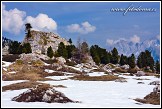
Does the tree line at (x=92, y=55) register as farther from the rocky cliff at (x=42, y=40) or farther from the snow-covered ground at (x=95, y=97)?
the snow-covered ground at (x=95, y=97)

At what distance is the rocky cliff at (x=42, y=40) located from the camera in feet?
496

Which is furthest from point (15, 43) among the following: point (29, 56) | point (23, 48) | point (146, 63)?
point (146, 63)

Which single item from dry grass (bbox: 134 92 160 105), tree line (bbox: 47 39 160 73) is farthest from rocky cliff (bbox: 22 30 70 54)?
dry grass (bbox: 134 92 160 105)

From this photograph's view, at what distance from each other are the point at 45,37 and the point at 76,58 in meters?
25.9

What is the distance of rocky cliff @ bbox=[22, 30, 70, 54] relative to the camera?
15112 centimetres

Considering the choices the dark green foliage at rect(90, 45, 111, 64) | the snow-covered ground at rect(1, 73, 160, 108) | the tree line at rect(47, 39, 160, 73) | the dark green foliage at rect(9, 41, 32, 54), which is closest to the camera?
the snow-covered ground at rect(1, 73, 160, 108)

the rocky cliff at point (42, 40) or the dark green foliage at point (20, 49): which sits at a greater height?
the rocky cliff at point (42, 40)

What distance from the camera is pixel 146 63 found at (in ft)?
566

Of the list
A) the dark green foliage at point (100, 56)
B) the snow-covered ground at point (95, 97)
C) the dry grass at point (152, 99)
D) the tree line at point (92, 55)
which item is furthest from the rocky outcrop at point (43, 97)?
the dark green foliage at point (100, 56)

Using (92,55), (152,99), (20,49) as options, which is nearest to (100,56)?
(92,55)

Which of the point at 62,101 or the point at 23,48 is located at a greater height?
the point at 23,48

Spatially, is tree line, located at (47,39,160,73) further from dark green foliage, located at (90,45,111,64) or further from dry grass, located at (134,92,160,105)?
dry grass, located at (134,92,160,105)

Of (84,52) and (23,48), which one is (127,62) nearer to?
(84,52)

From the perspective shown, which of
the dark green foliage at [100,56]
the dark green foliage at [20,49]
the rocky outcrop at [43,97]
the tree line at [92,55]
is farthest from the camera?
the dark green foliage at [100,56]
